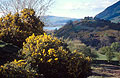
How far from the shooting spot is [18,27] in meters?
5.59

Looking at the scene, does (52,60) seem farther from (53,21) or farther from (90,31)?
Result: (90,31)

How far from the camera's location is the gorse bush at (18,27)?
5.29 m

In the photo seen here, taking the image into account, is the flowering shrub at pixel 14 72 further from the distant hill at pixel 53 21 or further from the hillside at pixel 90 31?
the hillside at pixel 90 31

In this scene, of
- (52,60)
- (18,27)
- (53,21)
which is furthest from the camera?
(53,21)

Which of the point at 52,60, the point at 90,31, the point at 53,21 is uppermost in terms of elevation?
the point at 53,21

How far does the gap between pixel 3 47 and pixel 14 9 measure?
1177 centimetres

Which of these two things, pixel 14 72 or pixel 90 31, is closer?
pixel 14 72

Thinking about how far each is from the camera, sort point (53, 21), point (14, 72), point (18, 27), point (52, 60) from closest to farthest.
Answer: point (14, 72)
point (52, 60)
point (18, 27)
point (53, 21)

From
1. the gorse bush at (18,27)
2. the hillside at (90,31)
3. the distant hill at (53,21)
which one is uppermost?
the distant hill at (53,21)

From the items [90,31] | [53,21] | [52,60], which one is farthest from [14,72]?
[90,31]

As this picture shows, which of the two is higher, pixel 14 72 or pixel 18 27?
pixel 18 27

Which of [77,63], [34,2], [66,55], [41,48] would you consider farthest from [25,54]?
[34,2]

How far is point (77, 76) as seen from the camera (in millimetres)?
4168

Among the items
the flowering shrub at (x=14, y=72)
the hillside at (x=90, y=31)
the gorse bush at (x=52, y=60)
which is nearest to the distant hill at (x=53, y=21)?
the hillside at (x=90, y=31)
